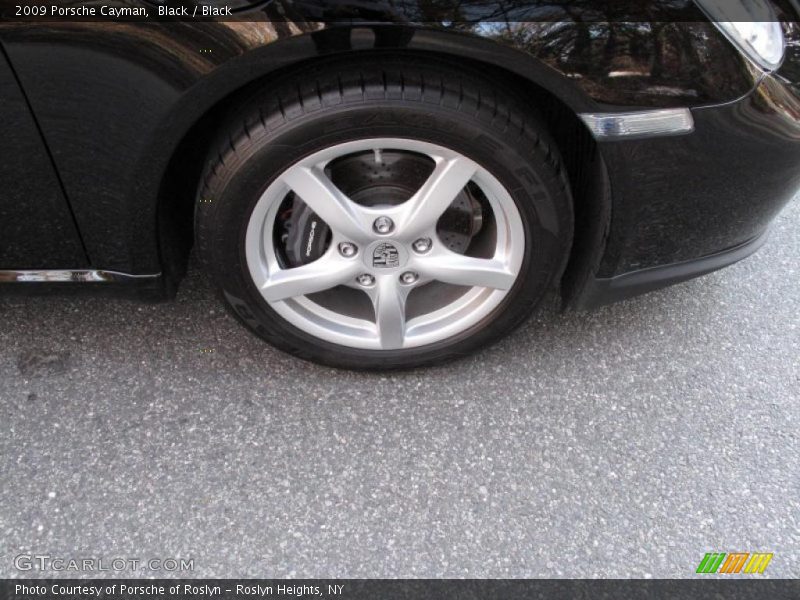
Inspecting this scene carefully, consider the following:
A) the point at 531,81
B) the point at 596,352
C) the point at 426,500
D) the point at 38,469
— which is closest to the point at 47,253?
the point at 38,469

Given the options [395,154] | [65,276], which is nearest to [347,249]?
[395,154]

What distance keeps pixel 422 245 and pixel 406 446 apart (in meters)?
0.53

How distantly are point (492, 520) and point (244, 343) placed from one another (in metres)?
0.91

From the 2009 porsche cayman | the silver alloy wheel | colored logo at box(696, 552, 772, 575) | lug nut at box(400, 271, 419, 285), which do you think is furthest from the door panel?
colored logo at box(696, 552, 772, 575)

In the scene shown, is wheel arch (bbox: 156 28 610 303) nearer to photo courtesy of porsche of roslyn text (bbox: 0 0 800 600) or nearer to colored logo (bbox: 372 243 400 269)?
photo courtesy of porsche of roslyn text (bbox: 0 0 800 600)

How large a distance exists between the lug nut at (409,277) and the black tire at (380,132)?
31 centimetres

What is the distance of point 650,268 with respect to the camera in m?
1.88

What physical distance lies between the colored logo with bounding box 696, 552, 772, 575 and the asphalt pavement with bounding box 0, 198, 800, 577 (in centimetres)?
2

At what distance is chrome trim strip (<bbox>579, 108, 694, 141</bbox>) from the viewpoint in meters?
1.55

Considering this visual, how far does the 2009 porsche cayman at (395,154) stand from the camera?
4.75 ft

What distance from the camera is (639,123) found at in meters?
1.56

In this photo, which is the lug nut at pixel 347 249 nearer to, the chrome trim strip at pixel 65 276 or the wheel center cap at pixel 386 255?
the wheel center cap at pixel 386 255

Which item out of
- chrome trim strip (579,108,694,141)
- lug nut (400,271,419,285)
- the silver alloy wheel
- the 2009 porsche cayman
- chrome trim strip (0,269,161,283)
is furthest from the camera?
lug nut (400,271,419,285)

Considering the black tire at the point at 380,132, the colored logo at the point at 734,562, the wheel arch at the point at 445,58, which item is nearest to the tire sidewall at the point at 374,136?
the black tire at the point at 380,132
